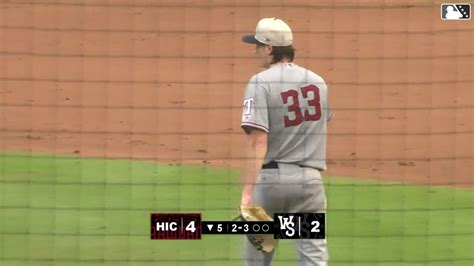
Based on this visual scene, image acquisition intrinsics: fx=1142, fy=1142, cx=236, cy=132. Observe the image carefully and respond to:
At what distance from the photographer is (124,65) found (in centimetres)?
1591

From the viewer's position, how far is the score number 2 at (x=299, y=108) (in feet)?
19.6

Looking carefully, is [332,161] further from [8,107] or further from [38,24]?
[38,24]

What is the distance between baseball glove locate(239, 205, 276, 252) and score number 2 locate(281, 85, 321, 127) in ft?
1.58

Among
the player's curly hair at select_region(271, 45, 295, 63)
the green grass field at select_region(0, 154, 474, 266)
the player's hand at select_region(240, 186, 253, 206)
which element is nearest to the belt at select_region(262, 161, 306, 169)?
the player's hand at select_region(240, 186, 253, 206)

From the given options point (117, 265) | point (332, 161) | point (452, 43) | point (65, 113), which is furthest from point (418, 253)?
point (452, 43)

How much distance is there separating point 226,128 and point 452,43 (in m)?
4.42

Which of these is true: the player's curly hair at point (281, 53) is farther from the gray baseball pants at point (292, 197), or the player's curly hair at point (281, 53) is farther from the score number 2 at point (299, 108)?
the gray baseball pants at point (292, 197)

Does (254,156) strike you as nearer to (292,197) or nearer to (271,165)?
(271,165)

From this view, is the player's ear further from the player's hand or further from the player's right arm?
the player's hand

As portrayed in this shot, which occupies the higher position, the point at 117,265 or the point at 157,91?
the point at 157,91

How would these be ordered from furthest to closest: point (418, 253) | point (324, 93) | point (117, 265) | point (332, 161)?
point (332, 161)
point (418, 253)
point (117, 265)
point (324, 93)

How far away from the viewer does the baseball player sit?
19.6 feet

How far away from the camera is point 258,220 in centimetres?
601

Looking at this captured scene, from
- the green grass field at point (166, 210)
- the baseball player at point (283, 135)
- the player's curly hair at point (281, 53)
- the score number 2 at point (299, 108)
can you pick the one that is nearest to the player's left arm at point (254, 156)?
the baseball player at point (283, 135)
